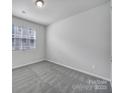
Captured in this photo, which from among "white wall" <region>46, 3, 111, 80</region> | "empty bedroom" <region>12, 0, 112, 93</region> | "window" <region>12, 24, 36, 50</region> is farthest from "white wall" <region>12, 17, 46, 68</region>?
"white wall" <region>46, 3, 111, 80</region>

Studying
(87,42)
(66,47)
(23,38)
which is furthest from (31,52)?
(87,42)

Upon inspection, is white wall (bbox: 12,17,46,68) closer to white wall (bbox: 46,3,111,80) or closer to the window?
the window

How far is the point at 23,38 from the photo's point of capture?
463 cm

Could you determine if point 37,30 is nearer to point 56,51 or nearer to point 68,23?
point 56,51

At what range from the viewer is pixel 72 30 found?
3.88m

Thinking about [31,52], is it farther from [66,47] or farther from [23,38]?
[66,47]

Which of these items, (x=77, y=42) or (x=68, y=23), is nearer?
(x=77, y=42)

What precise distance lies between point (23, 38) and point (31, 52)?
3.35 feet

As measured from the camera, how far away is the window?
4130mm

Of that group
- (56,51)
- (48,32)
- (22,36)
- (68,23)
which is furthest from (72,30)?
(22,36)

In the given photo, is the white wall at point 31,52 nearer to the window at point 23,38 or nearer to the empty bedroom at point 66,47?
the empty bedroom at point 66,47

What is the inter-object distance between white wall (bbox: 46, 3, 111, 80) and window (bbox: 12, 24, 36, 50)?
1.84m

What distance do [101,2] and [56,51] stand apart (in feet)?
11.4

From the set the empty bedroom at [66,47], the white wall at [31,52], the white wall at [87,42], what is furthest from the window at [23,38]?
the white wall at [87,42]
